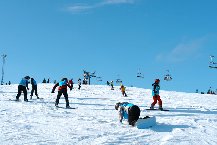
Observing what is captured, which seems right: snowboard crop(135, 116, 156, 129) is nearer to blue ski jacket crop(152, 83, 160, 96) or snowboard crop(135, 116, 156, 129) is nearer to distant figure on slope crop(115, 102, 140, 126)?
distant figure on slope crop(115, 102, 140, 126)

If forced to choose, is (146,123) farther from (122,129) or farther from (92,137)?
(92,137)

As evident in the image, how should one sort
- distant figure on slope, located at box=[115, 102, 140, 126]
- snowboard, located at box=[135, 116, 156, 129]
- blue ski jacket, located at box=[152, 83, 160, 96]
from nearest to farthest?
snowboard, located at box=[135, 116, 156, 129]
distant figure on slope, located at box=[115, 102, 140, 126]
blue ski jacket, located at box=[152, 83, 160, 96]

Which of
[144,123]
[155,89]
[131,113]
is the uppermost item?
[155,89]

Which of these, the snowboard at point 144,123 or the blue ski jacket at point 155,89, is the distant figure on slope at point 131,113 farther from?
the blue ski jacket at point 155,89

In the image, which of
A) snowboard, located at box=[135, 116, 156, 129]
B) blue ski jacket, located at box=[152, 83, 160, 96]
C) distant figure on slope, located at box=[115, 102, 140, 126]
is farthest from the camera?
blue ski jacket, located at box=[152, 83, 160, 96]

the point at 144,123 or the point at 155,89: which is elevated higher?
the point at 155,89

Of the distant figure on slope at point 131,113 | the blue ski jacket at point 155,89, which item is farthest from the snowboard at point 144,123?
the blue ski jacket at point 155,89

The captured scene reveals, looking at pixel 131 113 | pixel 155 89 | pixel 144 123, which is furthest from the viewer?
pixel 155 89

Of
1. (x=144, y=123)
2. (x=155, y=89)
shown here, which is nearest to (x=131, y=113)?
(x=144, y=123)

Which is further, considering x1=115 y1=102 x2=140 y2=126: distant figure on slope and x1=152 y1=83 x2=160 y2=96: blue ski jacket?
x1=152 y1=83 x2=160 y2=96: blue ski jacket

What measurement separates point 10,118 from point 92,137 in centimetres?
475

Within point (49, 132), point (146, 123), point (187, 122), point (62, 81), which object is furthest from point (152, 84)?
point (49, 132)

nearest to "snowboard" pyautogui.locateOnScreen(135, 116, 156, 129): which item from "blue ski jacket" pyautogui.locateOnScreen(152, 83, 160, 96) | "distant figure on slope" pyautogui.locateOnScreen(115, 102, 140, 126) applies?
"distant figure on slope" pyautogui.locateOnScreen(115, 102, 140, 126)

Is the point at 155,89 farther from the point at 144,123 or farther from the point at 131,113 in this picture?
the point at 144,123
